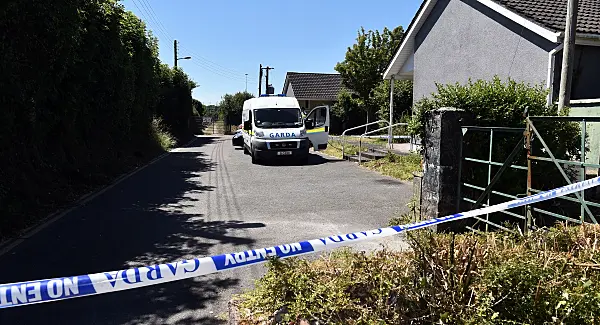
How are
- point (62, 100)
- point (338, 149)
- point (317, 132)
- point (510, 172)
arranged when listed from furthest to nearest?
point (338, 149) < point (317, 132) < point (62, 100) < point (510, 172)

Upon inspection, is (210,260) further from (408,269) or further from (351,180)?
(351,180)

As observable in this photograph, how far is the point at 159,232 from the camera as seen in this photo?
6340 mm

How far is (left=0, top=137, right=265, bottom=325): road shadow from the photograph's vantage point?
372cm

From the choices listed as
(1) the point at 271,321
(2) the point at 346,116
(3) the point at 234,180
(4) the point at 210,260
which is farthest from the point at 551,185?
(2) the point at 346,116

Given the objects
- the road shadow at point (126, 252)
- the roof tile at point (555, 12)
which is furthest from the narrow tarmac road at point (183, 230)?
the roof tile at point (555, 12)

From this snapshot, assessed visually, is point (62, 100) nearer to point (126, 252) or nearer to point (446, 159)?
point (126, 252)

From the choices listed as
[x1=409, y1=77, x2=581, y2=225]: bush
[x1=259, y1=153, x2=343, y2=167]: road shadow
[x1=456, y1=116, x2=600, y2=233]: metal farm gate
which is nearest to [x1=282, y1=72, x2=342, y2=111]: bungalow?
[x1=259, y1=153, x2=343, y2=167]: road shadow

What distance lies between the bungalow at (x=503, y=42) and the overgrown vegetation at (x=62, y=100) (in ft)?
31.1

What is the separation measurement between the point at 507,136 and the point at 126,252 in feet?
17.4

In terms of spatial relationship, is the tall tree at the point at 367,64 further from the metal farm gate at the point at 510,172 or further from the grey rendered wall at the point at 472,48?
the metal farm gate at the point at 510,172

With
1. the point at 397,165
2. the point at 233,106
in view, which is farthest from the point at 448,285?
the point at 233,106

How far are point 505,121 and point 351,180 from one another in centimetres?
570

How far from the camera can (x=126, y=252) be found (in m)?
5.34

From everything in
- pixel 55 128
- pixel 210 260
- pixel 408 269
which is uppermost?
pixel 55 128
